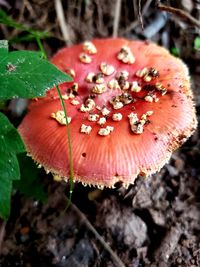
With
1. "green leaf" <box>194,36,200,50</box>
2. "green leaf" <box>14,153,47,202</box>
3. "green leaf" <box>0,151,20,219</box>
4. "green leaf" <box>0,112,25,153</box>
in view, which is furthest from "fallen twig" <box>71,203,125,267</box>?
"green leaf" <box>194,36,200,50</box>

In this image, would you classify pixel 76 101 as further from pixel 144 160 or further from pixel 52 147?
pixel 144 160

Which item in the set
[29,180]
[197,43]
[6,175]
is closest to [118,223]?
[29,180]

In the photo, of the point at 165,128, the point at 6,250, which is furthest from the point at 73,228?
the point at 165,128

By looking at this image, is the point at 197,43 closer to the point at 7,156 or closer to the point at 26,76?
the point at 26,76

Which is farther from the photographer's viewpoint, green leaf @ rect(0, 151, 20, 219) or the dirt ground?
the dirt ground

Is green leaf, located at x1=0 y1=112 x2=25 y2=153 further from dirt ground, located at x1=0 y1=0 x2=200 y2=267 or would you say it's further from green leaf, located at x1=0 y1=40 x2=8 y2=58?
dirt ground, located at x1=0 y1=0 x2=200 y2=267

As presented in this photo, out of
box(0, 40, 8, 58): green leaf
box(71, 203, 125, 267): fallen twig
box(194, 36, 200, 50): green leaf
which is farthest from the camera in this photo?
box(194, 36, 200, 50): green leaf

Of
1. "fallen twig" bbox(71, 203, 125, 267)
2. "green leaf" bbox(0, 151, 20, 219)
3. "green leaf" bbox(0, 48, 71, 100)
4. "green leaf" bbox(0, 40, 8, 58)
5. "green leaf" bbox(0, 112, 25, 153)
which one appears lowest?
"fallen twig" bbox(71, 203, 125, 267)

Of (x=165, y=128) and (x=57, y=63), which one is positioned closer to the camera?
(x=165, y=128)
